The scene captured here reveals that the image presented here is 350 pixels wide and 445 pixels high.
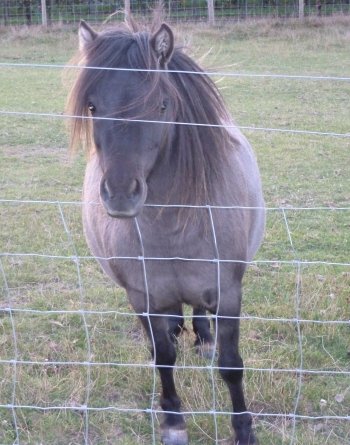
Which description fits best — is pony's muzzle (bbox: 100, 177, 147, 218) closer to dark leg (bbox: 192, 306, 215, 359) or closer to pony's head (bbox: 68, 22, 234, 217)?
pony's head (bbox: 68, 22, 234, 217)

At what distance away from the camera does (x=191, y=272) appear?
2.95 meters

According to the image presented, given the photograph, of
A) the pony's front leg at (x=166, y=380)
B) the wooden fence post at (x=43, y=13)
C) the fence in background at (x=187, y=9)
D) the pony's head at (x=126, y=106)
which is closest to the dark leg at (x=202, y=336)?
the pony's front leg at (x=166, y=380)

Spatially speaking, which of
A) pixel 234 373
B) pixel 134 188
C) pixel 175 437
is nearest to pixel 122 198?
pixel 134 188

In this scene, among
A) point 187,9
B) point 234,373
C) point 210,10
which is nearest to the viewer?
point 234,373

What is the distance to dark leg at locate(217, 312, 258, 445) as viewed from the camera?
9.91ft

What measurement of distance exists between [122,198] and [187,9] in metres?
19.0

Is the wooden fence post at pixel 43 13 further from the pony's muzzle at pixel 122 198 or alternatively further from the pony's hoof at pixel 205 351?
the pony's muzzle at pixel 122 198

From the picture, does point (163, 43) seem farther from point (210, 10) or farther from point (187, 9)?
point (187, 9)

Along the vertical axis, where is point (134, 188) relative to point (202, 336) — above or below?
above

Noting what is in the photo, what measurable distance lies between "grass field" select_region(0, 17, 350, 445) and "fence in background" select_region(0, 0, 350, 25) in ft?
38.8

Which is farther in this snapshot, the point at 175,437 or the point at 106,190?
the point at 175,437

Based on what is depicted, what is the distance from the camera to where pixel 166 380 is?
128 inches

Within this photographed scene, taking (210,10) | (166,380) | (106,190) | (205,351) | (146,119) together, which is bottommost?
(205,351)

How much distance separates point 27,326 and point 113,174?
74.5 inches
